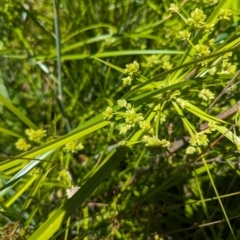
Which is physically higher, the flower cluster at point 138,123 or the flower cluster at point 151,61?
the flower cluster at point 151,61

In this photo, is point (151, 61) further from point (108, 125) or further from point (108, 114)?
point (108, 114)

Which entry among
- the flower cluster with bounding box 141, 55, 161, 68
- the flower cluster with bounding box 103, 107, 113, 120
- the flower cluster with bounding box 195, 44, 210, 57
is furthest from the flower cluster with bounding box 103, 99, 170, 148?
the flower cluster with bounding box 141, 55, 161, 68

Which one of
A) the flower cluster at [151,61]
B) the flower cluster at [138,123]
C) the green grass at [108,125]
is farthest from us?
the flower cluster at [151,61]

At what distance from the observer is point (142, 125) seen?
64 cm

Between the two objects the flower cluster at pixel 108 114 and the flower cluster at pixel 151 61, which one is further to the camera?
the flower cluster at pixel 151 61

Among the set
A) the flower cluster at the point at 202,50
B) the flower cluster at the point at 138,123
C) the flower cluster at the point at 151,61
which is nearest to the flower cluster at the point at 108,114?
the flower cluster at the point at 138,123

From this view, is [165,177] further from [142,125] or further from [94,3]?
[94,3]

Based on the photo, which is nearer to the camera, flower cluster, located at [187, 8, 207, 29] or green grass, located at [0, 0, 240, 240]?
flower cluster, located at [187, 8, 207, 29]

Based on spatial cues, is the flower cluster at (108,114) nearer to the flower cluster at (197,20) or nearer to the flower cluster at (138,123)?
the flower cluster at (138,123)

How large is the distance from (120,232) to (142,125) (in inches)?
17.0

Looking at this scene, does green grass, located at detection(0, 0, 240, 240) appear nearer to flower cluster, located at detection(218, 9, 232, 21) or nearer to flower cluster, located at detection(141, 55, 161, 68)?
flower cluster, located at detection(141, 55, 161, 68)

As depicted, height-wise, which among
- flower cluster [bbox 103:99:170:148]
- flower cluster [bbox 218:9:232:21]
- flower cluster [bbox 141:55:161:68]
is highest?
flower cluster [bbox 141:55:161:68]

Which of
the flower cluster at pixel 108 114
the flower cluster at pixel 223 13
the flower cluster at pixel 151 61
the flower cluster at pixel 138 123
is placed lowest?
the flower cluster at pixel 138 123

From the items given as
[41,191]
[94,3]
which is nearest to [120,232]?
[41,191]
